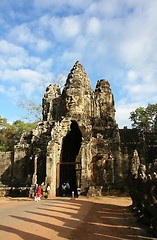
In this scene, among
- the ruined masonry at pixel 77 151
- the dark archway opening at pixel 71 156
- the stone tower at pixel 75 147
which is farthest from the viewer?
the dark archway opening at pixel 71 156

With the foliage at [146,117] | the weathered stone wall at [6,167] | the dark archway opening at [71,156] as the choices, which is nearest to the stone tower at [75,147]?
the dark archway opening at [71,156]

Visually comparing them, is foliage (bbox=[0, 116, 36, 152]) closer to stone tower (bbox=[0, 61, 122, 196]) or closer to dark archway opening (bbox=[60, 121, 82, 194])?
stone tower (bbox=[0, 61, 122, 196])

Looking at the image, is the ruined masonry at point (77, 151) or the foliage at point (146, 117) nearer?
the ruined masonry at point (77, 151)

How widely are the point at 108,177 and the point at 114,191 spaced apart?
229 cm

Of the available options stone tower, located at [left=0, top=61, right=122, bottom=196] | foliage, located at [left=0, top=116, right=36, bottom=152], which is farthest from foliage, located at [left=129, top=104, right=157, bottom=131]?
foliage, located at [left=0, top=116, right=36, bottom=152]

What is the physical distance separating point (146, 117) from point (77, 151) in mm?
18464

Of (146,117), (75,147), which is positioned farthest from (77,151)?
(146,117)

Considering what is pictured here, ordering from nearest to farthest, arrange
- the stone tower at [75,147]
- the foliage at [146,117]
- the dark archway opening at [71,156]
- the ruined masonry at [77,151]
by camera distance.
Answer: the ruined masonry at [77,151], the stone tower at [75,147], the dark archway opening at [71,156], the foliage at [146,117]

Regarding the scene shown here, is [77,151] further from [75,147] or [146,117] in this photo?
[146,117]

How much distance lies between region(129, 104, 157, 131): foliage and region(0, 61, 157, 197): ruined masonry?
12.1m

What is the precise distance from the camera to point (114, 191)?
66.8 ft

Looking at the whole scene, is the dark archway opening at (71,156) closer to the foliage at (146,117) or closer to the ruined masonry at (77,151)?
the ruined masonry at (77,151)

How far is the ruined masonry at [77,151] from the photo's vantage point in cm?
2141

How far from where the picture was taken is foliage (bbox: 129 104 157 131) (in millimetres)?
42100
